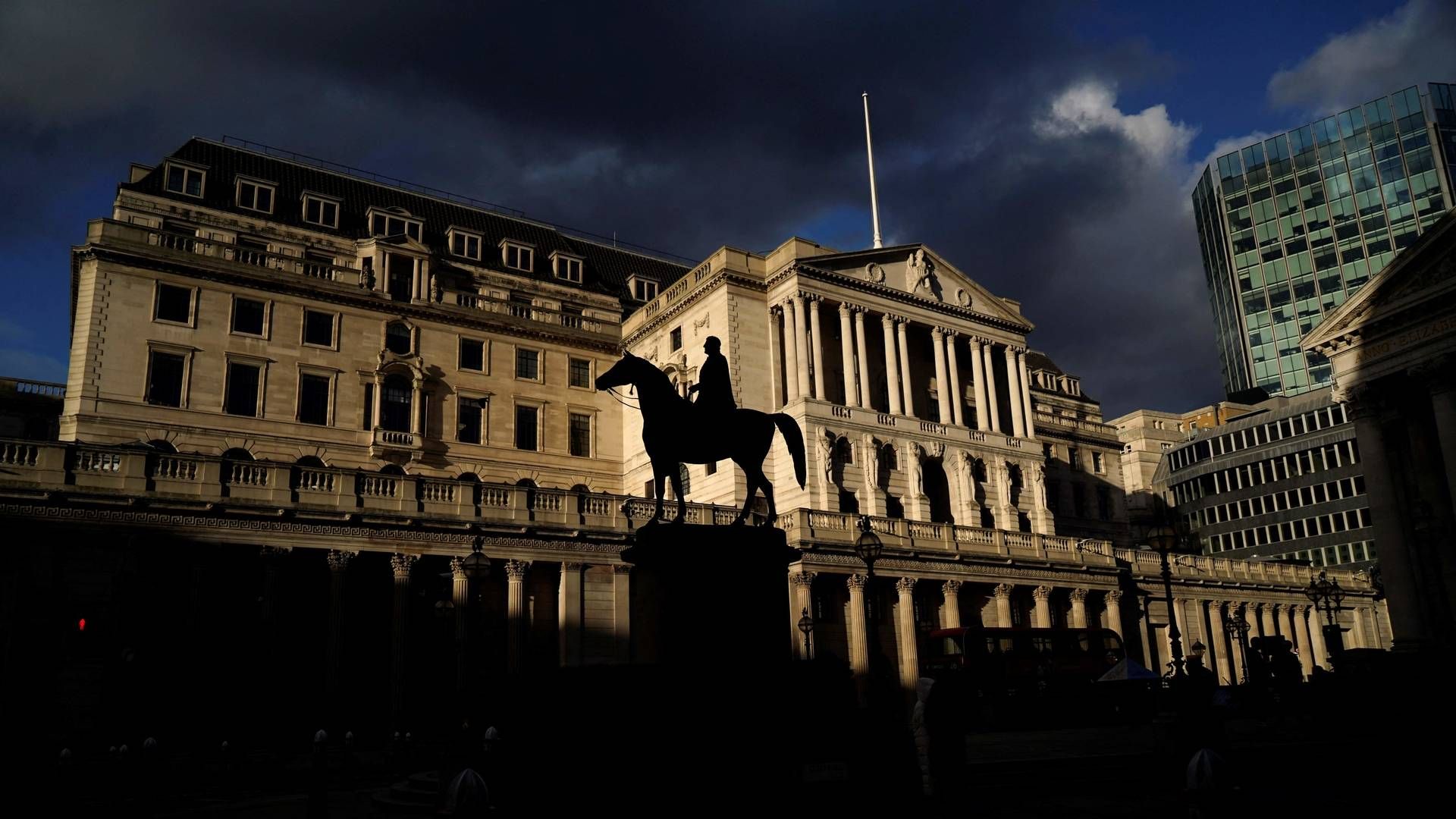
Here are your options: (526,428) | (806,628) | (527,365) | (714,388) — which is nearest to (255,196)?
(527,365)

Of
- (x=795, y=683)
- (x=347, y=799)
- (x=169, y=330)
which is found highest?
(x=169, y=330)

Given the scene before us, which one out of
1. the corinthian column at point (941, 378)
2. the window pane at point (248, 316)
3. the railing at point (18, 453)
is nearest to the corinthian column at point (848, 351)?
the corinthian column at point (941, 378)

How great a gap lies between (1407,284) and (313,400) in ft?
164

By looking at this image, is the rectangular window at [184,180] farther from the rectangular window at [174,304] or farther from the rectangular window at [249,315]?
the rectangular window at [249,315]

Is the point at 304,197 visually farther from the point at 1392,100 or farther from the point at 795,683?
the point at 1392,100

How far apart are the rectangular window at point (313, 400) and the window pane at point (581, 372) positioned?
13678 mm

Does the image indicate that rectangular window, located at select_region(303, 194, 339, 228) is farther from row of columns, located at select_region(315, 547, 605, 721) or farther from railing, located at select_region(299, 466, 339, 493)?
row of columns, located at select_region(315, 547, 605, 721)

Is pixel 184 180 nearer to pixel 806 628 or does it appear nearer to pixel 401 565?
pixel 401 565

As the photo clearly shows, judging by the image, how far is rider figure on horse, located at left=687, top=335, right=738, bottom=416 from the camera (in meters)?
17.3

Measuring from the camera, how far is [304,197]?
57.1m

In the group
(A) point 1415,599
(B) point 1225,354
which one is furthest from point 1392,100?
(A) point 1415,599

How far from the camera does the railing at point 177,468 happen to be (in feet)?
111

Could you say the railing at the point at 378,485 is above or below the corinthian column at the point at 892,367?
below

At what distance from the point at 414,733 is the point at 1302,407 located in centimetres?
7703
